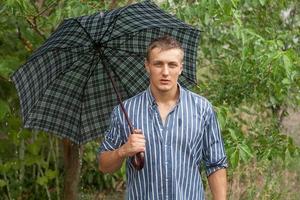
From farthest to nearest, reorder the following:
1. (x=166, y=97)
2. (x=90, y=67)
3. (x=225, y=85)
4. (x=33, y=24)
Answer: (x=225, y=85), (x=33, y=24), (x=90, y=67), (x=166, y=97)

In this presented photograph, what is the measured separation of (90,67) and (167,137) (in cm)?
85

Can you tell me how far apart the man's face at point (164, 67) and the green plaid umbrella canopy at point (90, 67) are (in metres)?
0.39

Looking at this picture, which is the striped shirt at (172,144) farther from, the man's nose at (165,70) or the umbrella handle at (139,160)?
the man's nose at (165,70)

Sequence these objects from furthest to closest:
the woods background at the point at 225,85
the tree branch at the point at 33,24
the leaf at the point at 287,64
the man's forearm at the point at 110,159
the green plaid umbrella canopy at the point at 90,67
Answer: the tree branch at the point at 33,24, the woods background at the point at 225,85, the leaf at the point at 287,64, the green plaid umbrella canopy at the point at 90,67, the man's forearm at the point at 110,159

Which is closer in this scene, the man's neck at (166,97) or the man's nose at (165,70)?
the man's nose at (165,70)

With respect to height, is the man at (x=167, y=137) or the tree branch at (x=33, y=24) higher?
the tree branch at (x=33, y=24)

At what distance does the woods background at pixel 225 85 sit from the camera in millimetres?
3453

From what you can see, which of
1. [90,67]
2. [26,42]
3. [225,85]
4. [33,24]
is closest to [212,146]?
[90,67]

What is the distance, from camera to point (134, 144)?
221cm

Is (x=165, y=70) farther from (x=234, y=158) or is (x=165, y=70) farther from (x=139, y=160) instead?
(x=234, y=158)

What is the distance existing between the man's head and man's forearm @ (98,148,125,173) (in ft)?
1.02

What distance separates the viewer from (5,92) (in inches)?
170

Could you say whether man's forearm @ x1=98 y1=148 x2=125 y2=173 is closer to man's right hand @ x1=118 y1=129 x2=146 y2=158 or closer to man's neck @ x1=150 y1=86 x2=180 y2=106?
man's right hand @ x1=118 y1=129 x2=146 y2=158

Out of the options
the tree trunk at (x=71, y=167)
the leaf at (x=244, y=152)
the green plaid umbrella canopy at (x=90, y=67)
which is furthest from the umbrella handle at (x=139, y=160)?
the tree trunk at (x=71, y=167)
